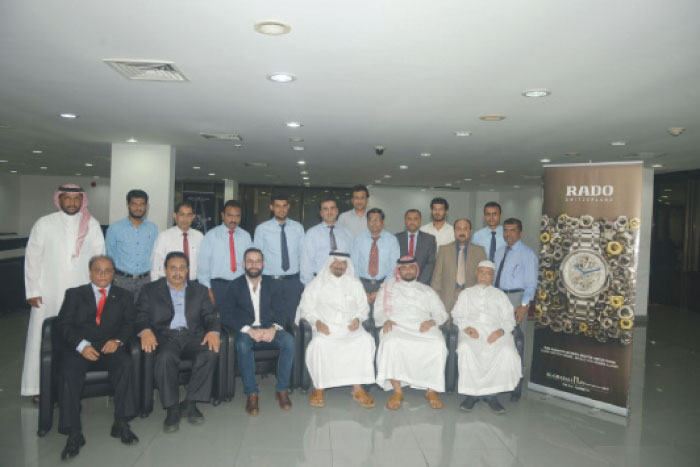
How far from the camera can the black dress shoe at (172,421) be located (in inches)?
164

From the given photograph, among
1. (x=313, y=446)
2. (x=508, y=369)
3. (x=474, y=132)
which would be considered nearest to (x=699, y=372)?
(x=508, y=369)

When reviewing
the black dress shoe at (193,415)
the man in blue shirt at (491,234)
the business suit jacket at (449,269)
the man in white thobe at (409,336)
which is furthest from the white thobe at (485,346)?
the black dress shoe at (193,415)

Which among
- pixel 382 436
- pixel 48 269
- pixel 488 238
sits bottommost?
pixel 382 436

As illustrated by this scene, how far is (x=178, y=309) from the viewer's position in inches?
184

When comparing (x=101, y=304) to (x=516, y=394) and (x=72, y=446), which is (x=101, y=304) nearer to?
(x=72, y=446)

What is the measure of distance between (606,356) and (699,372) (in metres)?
2.74

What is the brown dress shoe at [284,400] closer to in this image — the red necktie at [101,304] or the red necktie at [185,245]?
the red necktie at [101,304]

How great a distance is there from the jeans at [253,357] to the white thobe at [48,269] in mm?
1697

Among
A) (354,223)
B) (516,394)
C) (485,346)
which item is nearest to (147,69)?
(354,223)

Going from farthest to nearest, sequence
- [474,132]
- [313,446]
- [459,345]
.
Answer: [474,132], [459,345], [313,446]

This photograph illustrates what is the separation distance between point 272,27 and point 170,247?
303 cm

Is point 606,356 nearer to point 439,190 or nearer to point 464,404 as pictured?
point 464,404

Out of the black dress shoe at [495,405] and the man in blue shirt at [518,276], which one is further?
the man in blue shirt at [518,276]

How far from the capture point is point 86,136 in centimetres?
841
